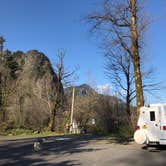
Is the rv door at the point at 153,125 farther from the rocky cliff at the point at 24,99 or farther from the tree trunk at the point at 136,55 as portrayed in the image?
the rocky cliff at the point at 24,99

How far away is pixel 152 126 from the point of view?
17281 millimetres

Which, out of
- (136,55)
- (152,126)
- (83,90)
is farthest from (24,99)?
(152,126)

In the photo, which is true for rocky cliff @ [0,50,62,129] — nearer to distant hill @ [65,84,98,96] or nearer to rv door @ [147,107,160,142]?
distant hill @ [65,84,98,96]

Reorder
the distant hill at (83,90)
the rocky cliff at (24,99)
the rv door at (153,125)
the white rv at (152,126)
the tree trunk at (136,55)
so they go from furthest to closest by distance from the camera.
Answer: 1. the distant hill at (83,90)
2. the rocky cliff at (24,99)
3. the tree trunk at (136,55)
4. the rv door at (153,125)
5. the white rv at (152,126)

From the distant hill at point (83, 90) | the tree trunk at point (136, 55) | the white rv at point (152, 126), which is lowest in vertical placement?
the white rv at point (152, 126)

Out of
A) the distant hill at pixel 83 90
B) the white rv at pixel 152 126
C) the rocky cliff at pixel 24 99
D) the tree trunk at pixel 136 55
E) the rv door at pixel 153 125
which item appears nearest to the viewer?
the white rv at pixel 152 126

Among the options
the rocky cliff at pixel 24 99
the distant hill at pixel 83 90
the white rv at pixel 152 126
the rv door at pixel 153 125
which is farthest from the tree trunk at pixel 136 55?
the distant hill at pixel 83 90

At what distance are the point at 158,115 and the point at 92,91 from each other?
41318mm

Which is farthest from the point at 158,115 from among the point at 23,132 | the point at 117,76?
the point at 23,132

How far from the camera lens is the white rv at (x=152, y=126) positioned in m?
17.0

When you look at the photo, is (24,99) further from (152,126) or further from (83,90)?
(152,126)

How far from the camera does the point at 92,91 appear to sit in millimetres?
58406

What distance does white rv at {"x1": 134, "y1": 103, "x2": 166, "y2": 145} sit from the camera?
1698cm

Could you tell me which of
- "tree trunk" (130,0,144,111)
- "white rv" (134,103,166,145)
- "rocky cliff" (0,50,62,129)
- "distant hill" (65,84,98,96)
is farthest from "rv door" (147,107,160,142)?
"distant hill" (65,84,98,96)
